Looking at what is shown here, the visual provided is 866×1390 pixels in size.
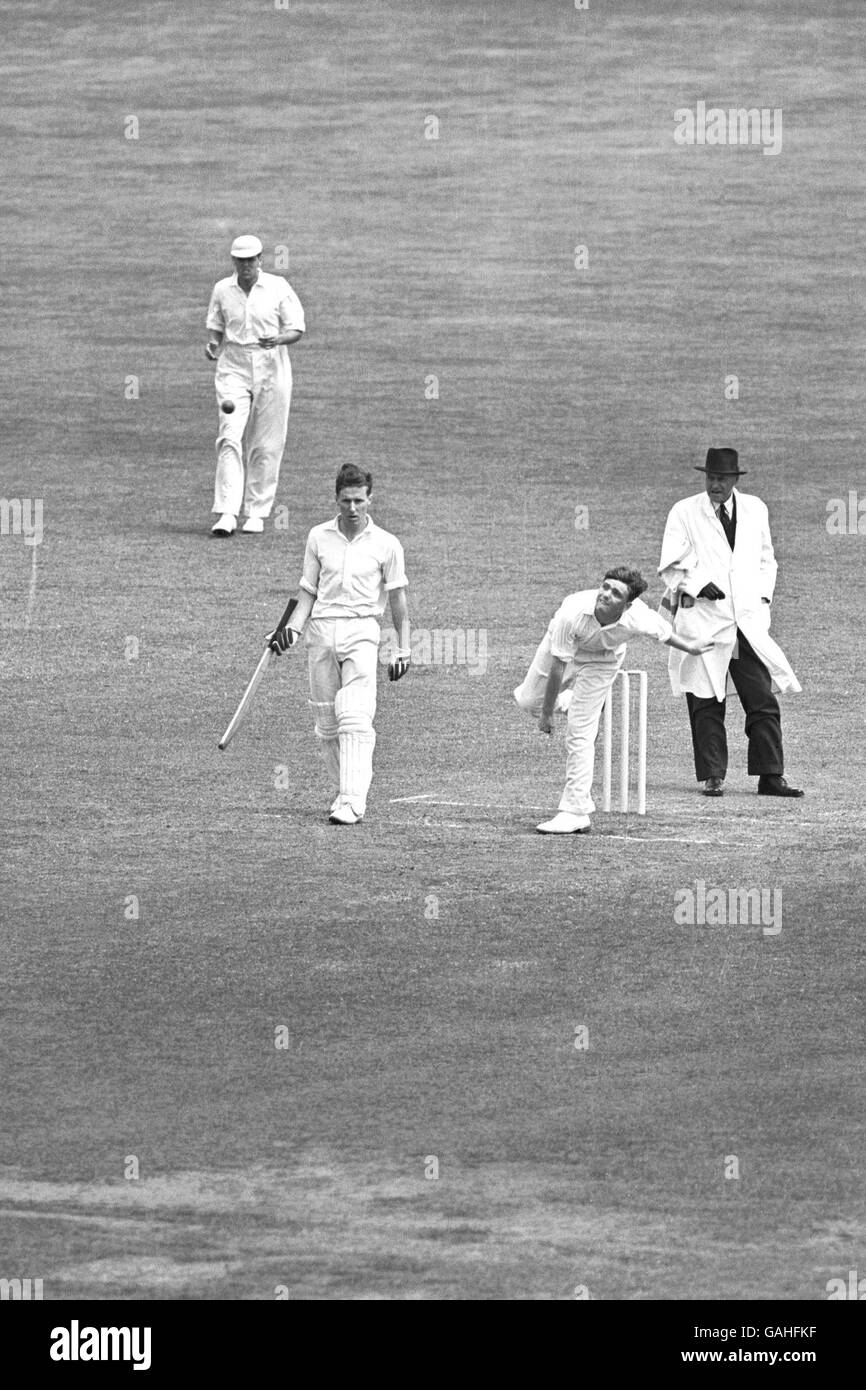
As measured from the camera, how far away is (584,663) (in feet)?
51.2

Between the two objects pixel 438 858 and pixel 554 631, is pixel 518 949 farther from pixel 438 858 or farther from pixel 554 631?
pixel 554 631

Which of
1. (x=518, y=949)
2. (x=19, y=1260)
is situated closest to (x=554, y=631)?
(x=518, y=949)

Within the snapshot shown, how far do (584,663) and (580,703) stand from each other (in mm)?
226

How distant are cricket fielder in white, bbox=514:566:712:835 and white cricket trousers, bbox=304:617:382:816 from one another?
0.92 m

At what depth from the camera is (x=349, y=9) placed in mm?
44125

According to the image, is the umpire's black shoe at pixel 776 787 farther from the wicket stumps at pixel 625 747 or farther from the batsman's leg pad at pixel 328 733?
the batsman's leg pad at pixel 328 733

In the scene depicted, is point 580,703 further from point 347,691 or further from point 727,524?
point 727,524

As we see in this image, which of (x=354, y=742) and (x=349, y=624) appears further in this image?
(x=349, y=624)

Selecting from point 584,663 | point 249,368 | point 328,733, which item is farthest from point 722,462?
point 249,368

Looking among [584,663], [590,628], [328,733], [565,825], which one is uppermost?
[590,628]

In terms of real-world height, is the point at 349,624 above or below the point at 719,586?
below

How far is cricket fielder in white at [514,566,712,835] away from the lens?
50.1 feet

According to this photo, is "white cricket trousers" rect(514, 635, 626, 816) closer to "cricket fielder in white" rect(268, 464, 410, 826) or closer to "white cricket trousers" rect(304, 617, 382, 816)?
"cricket fielder in white" rect(268, 464, 410, 826)

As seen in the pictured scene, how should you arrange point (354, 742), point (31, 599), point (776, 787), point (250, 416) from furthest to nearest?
1. point (250, 416)
2. point (31, 599)
3. point (776, 787)
4. point (354, 742)
